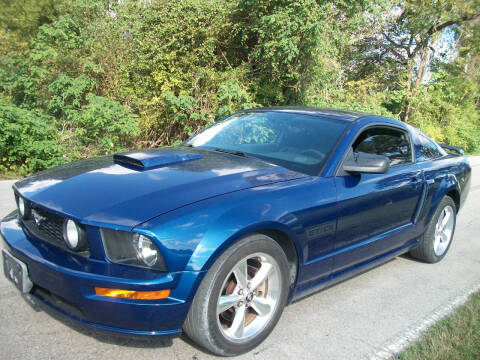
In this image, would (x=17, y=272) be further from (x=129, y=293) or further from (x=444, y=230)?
(x=444, y=230)

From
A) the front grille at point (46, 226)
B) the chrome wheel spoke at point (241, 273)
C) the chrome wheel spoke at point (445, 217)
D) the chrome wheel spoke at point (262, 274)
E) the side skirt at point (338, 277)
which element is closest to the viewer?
the front grille at point (46, 226)

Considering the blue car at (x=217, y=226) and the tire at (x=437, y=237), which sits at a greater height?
the blue car at (x=217, y=226)

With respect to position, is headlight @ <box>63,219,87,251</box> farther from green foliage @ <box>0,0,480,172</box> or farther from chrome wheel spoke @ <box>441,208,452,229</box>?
green foliage @ <box>0,0,480,172</box>

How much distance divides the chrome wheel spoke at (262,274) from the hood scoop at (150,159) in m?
1.01

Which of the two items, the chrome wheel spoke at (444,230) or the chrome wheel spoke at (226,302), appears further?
the chrome wheel spoke at (444,230)

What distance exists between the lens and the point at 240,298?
243 cm

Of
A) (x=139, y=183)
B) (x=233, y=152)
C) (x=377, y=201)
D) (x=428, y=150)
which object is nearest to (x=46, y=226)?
(x=139, y=183)

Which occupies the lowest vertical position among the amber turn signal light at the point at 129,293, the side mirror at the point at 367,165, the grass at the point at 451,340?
the grass at the point at 451,340

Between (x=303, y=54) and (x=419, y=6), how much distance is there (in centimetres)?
1084

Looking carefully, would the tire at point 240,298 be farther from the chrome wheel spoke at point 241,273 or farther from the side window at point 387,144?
the side window at point 387,144

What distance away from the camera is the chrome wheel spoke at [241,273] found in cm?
234

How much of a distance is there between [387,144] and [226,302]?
7.53ft

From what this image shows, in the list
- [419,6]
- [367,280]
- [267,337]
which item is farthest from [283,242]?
[419,6]

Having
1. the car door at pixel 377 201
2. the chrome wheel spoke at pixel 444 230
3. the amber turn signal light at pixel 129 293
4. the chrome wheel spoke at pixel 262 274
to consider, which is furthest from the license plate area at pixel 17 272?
the chrome wheel spoke at pixel 444 230
